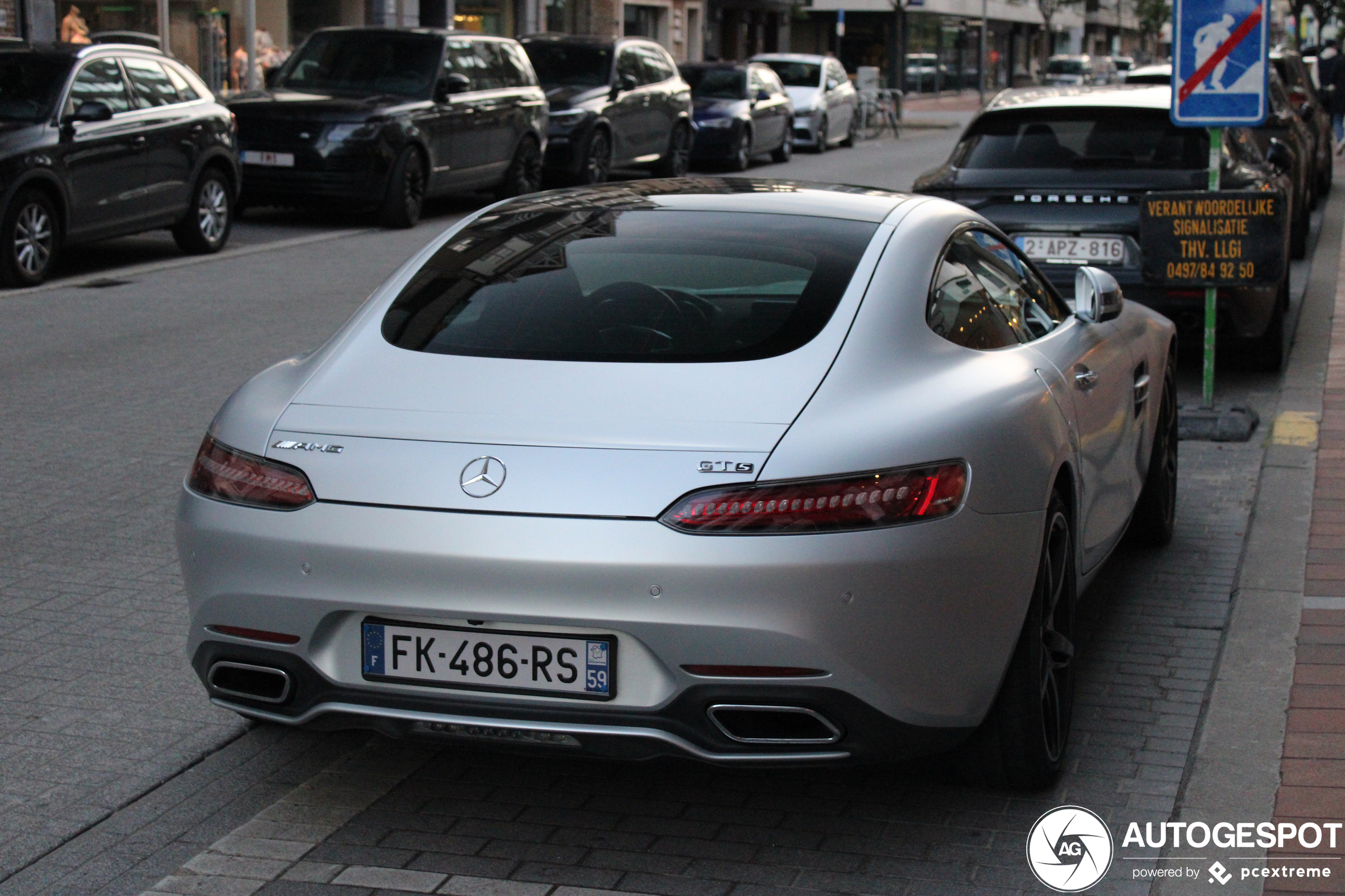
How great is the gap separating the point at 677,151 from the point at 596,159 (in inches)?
112

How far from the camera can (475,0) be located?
35.9 meters

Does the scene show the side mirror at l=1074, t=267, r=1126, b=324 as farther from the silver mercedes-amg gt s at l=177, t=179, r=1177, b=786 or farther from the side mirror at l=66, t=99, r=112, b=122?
the side mirror at l=66, t=99, r=112, b=122

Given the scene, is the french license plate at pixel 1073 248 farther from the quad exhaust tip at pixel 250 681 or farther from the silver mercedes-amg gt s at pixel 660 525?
the quad exhaust tip at pixel 250 681

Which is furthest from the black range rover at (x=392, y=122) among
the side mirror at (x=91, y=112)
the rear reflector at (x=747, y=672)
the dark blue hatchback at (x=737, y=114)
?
the rear reflector at (x=747, y=672)

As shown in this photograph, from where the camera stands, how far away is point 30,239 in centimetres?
1291

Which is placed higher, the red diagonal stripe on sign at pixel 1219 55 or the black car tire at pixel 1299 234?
the red diagonal stripe on sign at pixel 1219 55

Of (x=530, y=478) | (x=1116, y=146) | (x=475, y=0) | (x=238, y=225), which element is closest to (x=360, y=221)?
(x=238, y=225)

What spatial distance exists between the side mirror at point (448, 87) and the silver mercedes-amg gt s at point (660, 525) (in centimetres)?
1424

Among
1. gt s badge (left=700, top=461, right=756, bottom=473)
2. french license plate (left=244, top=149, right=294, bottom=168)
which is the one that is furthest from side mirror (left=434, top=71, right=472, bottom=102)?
gt s badge (left=700, top=461, right=756, bottom=473)

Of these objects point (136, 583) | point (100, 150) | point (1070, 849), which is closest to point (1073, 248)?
point (136, 583)

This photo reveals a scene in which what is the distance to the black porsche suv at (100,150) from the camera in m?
12.8

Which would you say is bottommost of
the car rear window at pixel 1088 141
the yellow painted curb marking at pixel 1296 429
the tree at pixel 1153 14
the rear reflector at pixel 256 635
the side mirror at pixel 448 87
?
the yellow painted curb marking at pixel 1296 429

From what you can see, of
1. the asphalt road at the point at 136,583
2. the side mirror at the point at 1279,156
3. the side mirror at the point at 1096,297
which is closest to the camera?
the asphalt road at the point at 136,583

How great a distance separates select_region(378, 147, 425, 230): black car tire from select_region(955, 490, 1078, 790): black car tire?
13812mm
